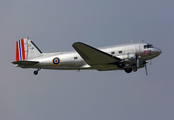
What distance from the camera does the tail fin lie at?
24172mm

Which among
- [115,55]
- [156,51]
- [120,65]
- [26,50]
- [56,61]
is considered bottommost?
[120,65]

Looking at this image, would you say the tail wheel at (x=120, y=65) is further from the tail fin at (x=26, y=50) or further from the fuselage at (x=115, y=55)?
the tail fin at (x=26, y=50)

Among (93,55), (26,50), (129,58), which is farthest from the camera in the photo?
(26,50)

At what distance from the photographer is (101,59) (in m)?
20.9

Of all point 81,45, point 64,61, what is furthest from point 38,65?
point 81,45

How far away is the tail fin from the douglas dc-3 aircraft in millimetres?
628

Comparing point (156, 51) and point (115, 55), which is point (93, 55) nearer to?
point (115, 55)

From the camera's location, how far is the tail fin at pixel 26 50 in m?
24.2

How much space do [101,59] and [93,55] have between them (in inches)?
36.7

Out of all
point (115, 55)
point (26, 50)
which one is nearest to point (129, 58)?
point (115, 55)

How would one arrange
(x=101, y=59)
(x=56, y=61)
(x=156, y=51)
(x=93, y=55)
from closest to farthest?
1. (x=93, y=55)
2. (x=101, y=59)
3. (x=156, y=51)
4. (x=56, y=61)

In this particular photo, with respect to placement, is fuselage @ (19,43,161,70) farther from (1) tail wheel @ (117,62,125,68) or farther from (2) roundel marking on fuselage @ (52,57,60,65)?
(1) tail wheel @ (117,62,125,68)

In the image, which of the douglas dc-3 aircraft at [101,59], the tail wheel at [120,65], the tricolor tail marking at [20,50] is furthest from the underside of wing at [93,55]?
the tricolor tail marking at [20,50]

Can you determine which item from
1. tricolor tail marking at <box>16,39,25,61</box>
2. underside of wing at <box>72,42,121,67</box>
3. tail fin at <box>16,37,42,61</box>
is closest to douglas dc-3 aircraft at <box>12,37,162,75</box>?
underside of wing at <box>72,42,121,67</box>
